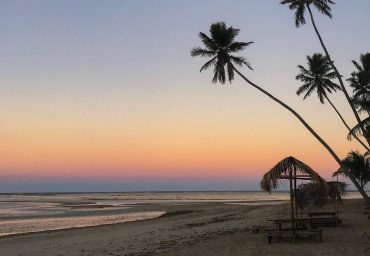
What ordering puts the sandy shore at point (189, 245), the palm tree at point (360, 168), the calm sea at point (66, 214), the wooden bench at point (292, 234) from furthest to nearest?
the palm tree at point (360, 168), the calm sea at point (66, 214), the wooden bench at point (292, 234), the sandy shore at point (189, 245)

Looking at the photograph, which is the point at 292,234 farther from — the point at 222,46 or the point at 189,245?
the point at 222,46

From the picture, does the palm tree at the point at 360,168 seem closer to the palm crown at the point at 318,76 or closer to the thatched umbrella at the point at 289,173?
the palm crown at the point at 318,76

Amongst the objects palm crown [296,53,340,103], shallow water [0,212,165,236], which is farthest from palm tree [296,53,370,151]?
shallow water [0,212,165,236]

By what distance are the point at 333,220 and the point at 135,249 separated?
998 cm

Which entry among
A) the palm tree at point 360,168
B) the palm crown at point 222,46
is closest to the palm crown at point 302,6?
the palm crown at point 222,46

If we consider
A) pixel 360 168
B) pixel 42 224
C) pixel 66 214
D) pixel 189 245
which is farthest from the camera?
pixel 66 214

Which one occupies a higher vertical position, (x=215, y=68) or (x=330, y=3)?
(x=330, y=3)

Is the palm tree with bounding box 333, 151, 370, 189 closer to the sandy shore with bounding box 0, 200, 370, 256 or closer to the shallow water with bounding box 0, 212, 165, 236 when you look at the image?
the sandy shore with bounding box 0, 200, 370, 256

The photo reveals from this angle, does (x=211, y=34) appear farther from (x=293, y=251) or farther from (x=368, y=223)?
(x=293, y=251)

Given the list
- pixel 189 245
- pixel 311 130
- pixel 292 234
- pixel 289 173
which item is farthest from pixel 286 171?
pixel 311 130

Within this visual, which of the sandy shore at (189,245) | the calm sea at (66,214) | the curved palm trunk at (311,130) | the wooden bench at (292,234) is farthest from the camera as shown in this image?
the calm sea at (66,214)

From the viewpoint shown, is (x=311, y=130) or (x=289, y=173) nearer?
(x=289, y=173)

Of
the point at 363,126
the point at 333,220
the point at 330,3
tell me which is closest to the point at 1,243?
the point at 333,220

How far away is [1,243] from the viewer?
72.4 ft
